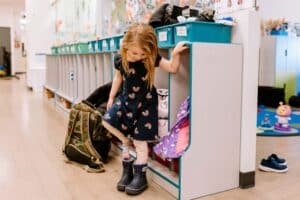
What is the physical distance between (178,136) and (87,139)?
2.71 ft

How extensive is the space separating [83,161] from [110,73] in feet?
2.92

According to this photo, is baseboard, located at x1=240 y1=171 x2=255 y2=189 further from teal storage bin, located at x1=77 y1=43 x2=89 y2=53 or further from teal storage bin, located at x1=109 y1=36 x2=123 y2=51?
teal storage bin, located at x1=77 y1=43 x2=89 y2=53

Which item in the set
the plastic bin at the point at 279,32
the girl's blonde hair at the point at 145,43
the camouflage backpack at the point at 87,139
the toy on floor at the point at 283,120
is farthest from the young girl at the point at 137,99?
the plastic bin at the point at 279,32

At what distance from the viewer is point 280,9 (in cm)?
564

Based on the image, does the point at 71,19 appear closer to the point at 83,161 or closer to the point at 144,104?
the point at 83,161

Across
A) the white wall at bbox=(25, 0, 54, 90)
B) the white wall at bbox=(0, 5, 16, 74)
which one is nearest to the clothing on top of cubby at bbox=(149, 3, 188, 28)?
the white wall at bbox=(25, 0, 54, 90)

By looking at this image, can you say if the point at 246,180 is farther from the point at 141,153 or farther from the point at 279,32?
the point at 279,32

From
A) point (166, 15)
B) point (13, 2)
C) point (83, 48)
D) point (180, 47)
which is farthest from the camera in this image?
point (13, 2)

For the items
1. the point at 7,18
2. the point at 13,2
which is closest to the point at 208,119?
the point at 13,2

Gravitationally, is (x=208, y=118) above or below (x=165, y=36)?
below

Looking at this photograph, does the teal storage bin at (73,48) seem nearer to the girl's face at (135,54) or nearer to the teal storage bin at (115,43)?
the teal storage bin at (115,43)

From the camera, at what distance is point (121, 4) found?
3320 mm

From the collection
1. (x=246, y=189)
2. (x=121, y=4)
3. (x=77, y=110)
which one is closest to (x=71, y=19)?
(x=121, y=4)

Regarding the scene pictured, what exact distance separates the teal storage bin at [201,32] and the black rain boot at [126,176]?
78cm
